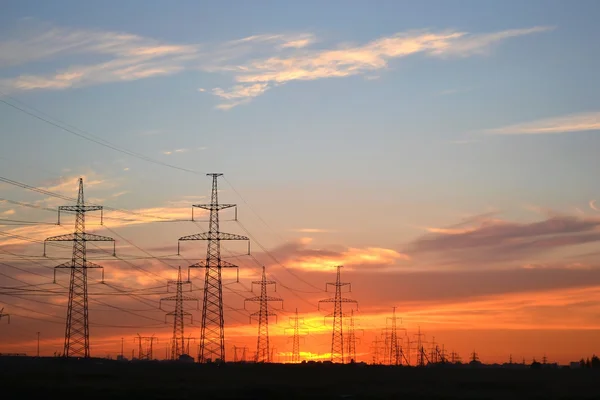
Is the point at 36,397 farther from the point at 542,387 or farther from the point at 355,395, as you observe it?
the point at 542,387

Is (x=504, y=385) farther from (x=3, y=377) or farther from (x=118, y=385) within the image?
(x=3, y=377)

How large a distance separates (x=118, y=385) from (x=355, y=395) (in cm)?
2541

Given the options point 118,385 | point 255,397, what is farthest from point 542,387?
point 118,385

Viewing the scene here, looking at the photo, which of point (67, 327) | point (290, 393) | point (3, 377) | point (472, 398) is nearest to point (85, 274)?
point (67, 327)

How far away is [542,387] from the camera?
11669 centimetres

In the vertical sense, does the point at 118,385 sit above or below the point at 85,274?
below

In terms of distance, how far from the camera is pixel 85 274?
111 m

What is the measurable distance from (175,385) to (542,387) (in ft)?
165

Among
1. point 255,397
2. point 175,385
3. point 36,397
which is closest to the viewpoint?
point 36,397

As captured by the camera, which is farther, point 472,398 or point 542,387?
point 542,387

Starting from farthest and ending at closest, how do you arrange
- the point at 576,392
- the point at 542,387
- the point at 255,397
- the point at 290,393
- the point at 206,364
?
the point at 206,364, the point at 542,387, the point at 576,392, the point at 290,393, the point at 255,397

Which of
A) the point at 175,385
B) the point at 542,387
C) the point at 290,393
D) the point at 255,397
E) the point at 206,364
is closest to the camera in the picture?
the point at 255,397

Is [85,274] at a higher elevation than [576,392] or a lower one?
higher

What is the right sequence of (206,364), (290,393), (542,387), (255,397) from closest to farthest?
(255,397) < (290,393) < (542,387) < (206,364)
